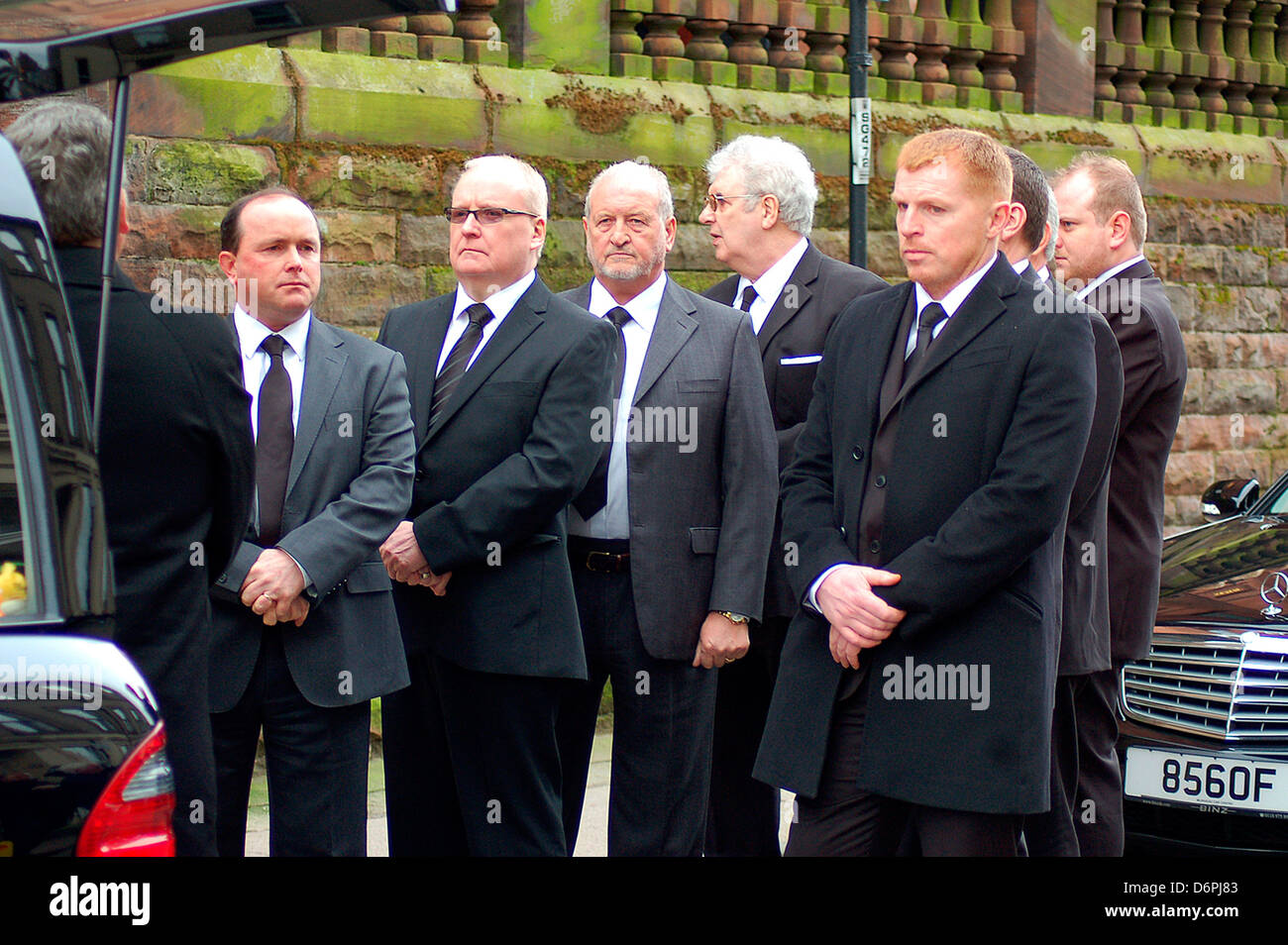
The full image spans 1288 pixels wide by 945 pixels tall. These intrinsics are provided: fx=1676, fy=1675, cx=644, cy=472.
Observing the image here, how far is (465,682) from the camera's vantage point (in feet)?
14.9

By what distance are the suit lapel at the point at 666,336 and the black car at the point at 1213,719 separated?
1.82m

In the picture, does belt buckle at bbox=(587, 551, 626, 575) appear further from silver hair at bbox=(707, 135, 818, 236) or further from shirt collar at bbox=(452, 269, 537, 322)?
silver hair at bbox=(707, 135, 818, 236)

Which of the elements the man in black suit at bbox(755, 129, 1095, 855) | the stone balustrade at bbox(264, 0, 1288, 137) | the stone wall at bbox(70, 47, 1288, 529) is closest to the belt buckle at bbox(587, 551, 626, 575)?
the man in black suit at bbox(755, 129, 1095, 855)

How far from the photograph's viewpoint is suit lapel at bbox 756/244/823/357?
5246 mm

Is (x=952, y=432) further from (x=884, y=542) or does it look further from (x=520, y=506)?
(x=520, y=506)

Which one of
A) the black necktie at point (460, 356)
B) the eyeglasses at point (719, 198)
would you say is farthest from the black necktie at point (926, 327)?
the eyeglasses at point (719, 198)

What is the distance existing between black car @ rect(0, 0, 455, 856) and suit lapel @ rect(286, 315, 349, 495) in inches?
76.3

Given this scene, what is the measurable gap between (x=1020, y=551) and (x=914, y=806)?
1.96 feet

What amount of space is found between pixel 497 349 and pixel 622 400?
475mm

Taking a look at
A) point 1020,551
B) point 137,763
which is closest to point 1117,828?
point 1020,551

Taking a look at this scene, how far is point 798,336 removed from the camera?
521 centimetres

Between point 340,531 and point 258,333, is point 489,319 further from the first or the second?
point 340,531

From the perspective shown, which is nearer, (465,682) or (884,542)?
(884,542)
